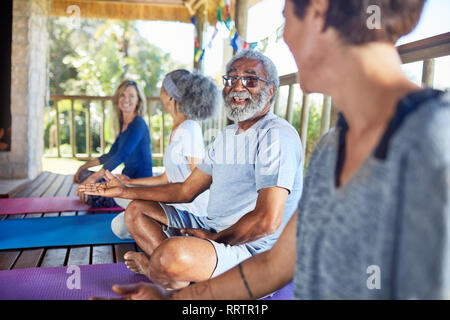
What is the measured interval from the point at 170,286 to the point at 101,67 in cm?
1567

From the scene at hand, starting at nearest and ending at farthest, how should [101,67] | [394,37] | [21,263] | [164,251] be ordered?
[394,37], [164,251], [21,263], [101,67]

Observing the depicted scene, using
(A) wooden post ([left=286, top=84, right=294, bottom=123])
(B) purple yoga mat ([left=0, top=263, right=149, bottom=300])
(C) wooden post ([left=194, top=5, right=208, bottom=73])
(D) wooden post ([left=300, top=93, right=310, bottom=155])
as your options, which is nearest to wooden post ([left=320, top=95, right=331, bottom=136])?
(D) wooden post ([left=300, top=93, right=310, bottom=155])

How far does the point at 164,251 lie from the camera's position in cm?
152

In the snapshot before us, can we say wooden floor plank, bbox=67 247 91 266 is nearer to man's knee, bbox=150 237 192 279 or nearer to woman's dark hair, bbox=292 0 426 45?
man's knee, bbox=150 237 192 279

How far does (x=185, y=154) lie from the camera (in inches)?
101

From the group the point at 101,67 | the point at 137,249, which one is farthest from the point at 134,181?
the point at 101,67

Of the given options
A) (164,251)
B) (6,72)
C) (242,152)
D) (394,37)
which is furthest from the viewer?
(6,72)

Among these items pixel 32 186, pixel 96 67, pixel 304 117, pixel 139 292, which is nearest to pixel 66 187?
pixel 32 186

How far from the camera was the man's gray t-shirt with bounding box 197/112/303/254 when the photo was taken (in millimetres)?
1652

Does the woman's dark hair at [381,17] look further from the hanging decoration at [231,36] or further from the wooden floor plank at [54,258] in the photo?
the wooden floor plank at [54,258]

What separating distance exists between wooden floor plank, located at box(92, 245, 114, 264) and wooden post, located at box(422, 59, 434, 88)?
6.32ft

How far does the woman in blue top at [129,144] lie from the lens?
11.3 ft

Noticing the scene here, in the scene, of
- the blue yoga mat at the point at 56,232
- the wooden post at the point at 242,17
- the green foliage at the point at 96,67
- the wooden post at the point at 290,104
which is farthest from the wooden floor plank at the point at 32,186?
the green foliage at the point at 96,67
